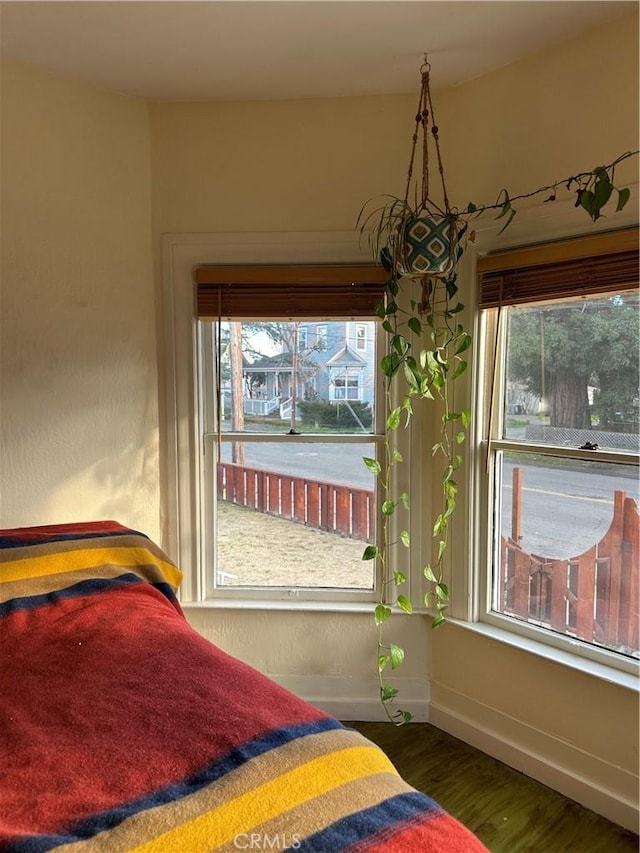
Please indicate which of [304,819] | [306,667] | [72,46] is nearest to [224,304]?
[72,46]

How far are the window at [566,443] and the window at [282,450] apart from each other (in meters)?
0.51

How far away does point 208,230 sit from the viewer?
8.03 feet

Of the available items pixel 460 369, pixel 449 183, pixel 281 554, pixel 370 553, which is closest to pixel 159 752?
pixel 370 553

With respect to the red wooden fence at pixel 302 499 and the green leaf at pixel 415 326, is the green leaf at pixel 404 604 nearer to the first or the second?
the red wooden fence at pixel 302 499

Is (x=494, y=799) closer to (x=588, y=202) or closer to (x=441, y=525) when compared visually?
(x=441, y=525)

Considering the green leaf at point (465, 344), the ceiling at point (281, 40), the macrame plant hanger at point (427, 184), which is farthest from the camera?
the green leaf at point (465, 344)

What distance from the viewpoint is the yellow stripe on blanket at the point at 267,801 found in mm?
961

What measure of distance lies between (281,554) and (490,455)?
3.10 ft

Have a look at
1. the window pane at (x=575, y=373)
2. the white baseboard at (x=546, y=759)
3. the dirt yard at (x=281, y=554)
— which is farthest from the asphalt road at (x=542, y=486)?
the white baseboard at (x=546, y=759)

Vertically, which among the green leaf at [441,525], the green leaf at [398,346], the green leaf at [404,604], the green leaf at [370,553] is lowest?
the green leaf at [404,604]

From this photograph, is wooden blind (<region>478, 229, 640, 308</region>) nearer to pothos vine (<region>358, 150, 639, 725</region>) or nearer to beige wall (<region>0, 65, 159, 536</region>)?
pothos vine (<region>358, 150, 639, 725</region>)

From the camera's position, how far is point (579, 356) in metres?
2.07

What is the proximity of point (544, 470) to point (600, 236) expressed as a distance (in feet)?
2.60

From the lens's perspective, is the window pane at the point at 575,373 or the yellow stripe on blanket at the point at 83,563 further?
the window pane at the point at 575,373
